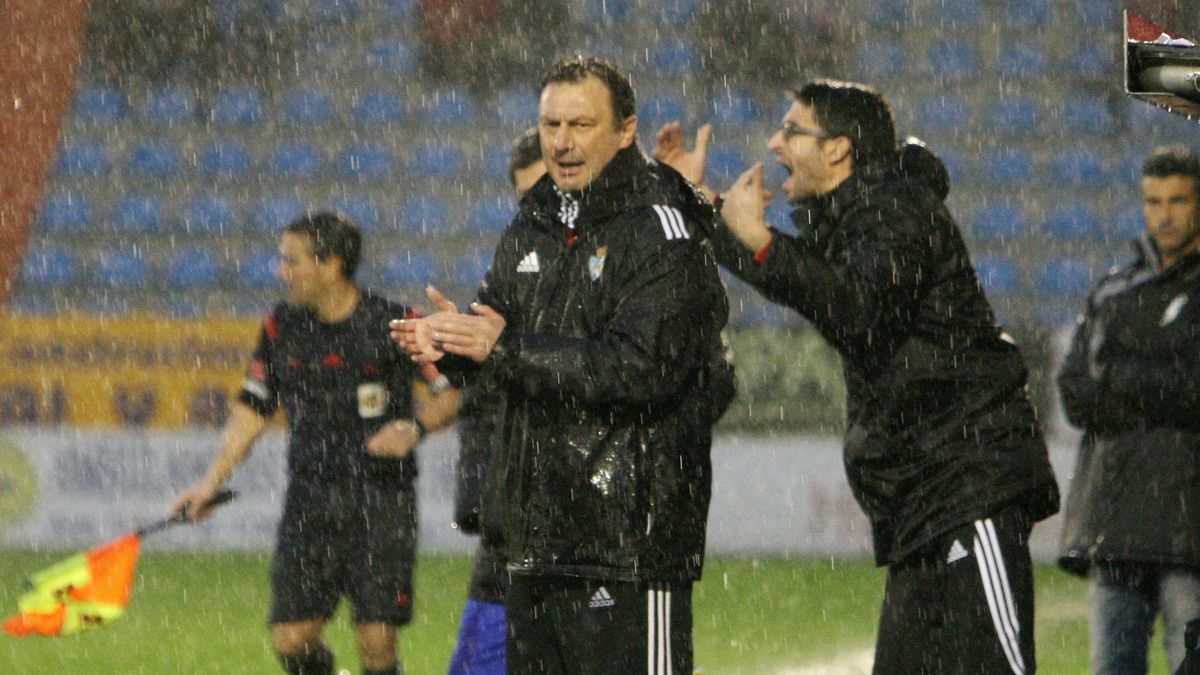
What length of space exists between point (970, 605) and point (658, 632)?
69 centimetres

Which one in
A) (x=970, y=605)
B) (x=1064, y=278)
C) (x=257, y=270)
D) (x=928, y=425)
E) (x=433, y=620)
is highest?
(x=928, y=425)

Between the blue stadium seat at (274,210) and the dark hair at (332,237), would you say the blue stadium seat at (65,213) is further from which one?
the dark hair at (332,237)

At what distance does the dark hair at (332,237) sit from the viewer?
19.8ft

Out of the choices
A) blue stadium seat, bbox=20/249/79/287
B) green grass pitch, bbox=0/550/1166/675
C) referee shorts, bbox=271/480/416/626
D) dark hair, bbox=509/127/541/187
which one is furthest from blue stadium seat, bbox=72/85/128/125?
dark hair, bbox=509/127/541/187

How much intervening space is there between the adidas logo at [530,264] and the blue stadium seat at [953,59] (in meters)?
10.6

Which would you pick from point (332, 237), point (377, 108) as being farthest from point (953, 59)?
point (332, 237)

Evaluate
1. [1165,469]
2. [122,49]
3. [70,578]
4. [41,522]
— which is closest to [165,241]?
[122,49]

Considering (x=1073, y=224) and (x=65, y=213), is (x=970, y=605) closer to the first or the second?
(x=1073, y=224)

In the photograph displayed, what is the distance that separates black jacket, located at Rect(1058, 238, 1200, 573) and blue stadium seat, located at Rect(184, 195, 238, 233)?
31.7ft

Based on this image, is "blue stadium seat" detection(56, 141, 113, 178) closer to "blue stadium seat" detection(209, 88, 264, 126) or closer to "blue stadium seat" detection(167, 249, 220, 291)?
"blue stadium seat" detection(209, 88, 264, 126)

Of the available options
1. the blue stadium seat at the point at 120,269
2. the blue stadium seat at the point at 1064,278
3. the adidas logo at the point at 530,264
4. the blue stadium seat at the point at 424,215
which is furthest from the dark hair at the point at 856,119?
the blue stadium seat at the point at 120,269

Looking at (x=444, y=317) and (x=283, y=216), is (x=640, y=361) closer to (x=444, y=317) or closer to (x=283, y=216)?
(x=444, y=317)

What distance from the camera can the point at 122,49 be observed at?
48.1 feet

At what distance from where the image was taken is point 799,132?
4.07 m
